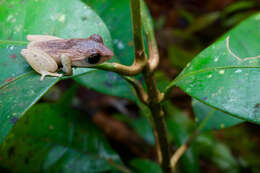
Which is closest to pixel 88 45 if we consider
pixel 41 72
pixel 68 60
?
→ pixel 68 60

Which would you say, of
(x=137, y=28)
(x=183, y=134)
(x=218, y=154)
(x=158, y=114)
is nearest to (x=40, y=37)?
(x=137, y=28)

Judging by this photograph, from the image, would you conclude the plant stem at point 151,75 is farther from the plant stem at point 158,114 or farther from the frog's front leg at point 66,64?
the frog's front leg at point 66,64

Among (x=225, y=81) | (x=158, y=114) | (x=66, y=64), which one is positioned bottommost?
(x=158, y=114)

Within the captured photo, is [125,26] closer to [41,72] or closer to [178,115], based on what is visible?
[41,72]

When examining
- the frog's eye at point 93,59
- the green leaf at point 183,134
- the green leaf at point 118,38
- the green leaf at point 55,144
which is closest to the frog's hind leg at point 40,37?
the frog's eye at point 93,59

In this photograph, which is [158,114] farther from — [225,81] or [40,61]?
[40,61]

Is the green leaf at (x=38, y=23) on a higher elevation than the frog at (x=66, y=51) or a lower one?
higher

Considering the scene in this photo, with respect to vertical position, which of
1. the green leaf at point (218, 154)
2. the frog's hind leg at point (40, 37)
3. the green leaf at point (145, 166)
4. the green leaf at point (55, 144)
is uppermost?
the frog's hind leg at point (40, 37)
